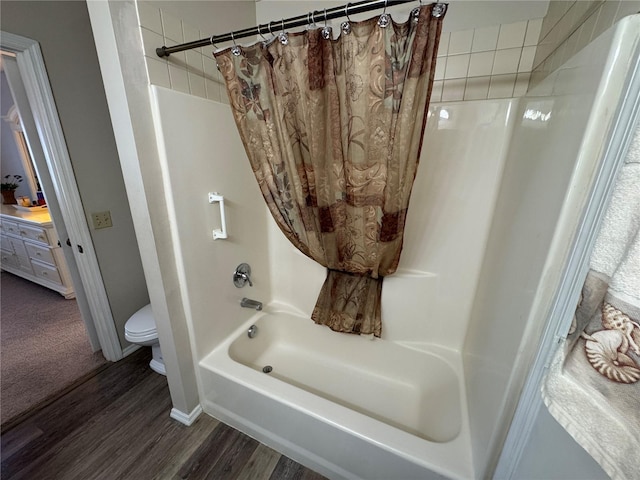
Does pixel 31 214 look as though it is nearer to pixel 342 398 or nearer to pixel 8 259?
pixel 8 259

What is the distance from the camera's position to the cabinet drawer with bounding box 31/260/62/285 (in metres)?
2.59

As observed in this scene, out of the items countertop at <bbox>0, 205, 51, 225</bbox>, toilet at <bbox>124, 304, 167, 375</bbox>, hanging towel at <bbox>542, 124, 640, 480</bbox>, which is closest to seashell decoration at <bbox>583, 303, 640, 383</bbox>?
hanging towel at <bbox>542, 124, 640, 480</bbox>

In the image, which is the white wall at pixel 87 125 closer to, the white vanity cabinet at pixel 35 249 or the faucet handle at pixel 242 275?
the faucet handle at pixel 242 275

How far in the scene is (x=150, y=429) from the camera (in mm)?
1382

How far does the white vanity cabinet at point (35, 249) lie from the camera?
2492 mm

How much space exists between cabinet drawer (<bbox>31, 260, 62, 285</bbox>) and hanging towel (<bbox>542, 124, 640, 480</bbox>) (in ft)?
12.5

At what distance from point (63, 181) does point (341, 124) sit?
169cm

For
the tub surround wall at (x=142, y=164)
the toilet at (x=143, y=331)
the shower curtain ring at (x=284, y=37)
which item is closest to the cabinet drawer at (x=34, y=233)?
the toilet at (x=143, y=331)

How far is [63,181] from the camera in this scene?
150cm

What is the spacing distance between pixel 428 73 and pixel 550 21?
696 mm

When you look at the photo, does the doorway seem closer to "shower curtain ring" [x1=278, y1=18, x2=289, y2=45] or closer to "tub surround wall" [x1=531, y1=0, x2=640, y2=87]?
"shower curtain ring" [x1=278, y1=18, x2=289, y2=45]

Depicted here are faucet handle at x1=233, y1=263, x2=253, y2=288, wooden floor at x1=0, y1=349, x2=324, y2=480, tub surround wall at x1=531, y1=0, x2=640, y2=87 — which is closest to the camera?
tub surround wall at x1=531, y1=0, x2=640, y2=87

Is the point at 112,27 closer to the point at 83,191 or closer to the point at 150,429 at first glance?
the point at 83,191

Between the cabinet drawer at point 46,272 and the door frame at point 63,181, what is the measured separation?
1290mm
